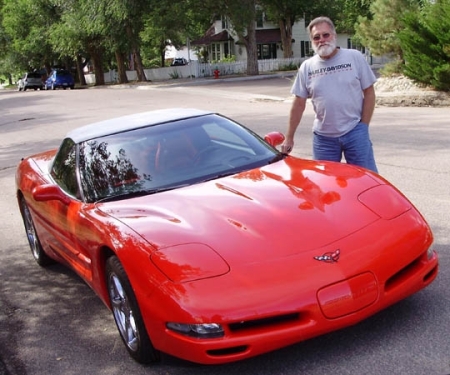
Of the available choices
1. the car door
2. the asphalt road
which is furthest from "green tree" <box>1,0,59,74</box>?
the car door

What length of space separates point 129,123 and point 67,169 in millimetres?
616

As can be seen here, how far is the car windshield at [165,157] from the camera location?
4.38 m

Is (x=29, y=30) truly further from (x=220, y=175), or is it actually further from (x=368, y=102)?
(x=220, y=175)

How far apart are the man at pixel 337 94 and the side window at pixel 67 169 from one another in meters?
1.78

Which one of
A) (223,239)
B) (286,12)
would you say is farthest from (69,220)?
(286,12)

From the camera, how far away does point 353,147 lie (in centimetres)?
527

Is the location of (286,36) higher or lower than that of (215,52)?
higher

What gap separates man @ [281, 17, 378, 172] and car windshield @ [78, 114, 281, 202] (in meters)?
0.68

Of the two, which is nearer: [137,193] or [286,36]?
[137,193]

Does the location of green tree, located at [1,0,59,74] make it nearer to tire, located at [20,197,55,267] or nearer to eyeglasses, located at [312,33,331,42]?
tire, located at [20,197,55,267]

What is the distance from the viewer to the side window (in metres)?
4.65

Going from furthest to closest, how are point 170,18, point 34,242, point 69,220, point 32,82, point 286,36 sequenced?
A: point 32,82, point 286,36, point 170,18, point 34,242, point 69,220

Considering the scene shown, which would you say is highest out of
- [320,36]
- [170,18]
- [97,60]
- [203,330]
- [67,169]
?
[170,18]

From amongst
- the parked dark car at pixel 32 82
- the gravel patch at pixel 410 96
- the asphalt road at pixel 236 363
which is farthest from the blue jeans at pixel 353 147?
the parked dark car at pixel 32 82
